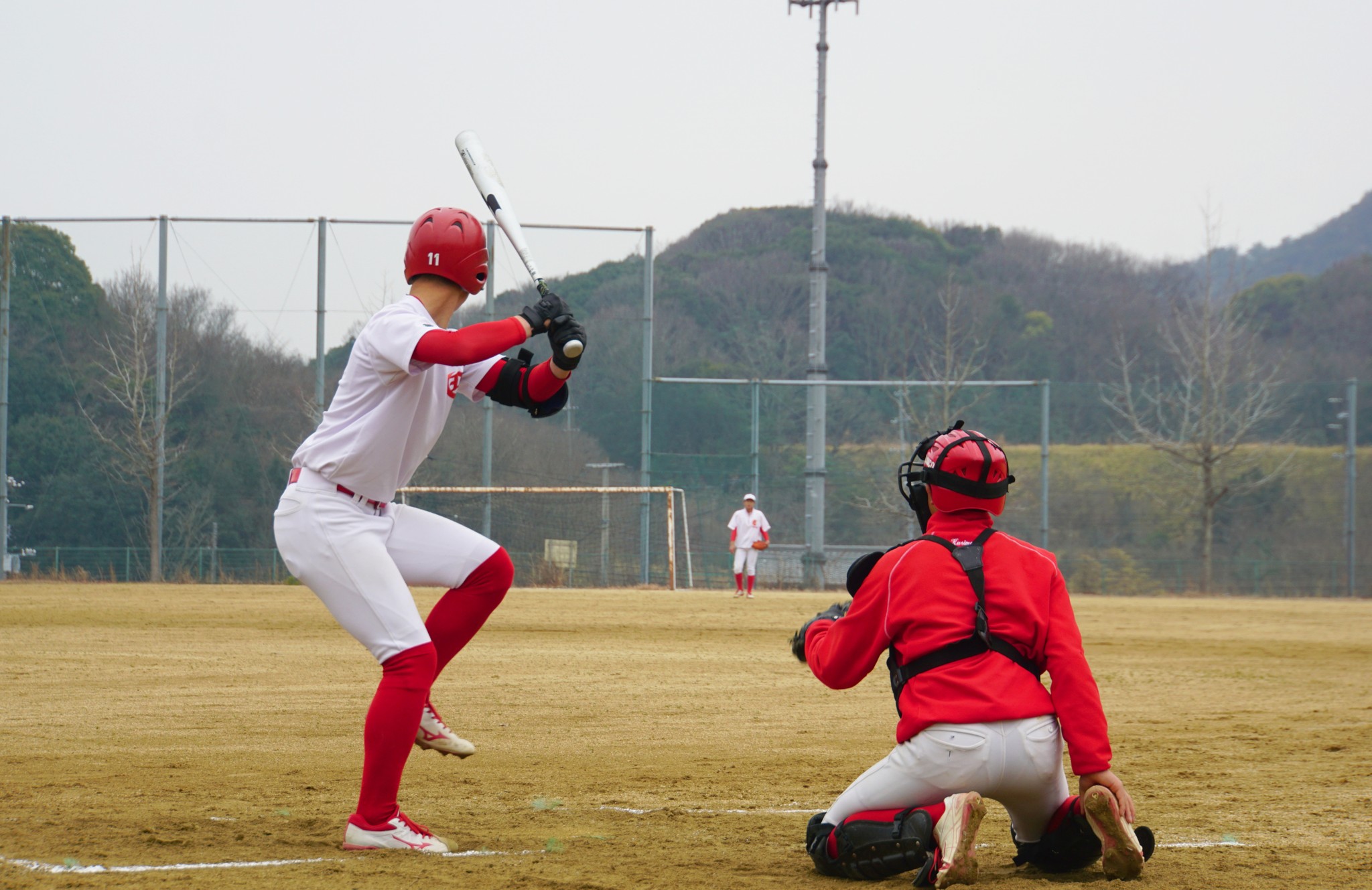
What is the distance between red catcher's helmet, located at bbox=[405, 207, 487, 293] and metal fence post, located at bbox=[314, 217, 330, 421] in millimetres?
21376

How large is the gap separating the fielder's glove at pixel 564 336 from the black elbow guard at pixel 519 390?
0.81 feet

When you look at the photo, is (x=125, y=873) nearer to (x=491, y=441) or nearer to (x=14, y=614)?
(x=14, y=614)

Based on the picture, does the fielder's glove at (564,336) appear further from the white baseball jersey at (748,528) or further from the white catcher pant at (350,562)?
→ the white baseball jersey at (748,528)

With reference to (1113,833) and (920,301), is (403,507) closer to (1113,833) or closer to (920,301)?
(1113,833)

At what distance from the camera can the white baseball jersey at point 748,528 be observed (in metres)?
22.5

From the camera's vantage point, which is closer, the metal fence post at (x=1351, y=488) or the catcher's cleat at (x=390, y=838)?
the catcher's cleat at (x=390, y=838)

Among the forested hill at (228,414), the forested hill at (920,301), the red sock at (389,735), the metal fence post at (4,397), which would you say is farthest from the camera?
the forested hill at (920,301)

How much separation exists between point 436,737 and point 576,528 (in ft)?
70.1

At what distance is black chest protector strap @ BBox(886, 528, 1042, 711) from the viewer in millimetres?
3631

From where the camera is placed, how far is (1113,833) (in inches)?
138

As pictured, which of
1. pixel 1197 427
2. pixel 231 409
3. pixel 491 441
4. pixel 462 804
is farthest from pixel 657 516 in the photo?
pixel 462 804

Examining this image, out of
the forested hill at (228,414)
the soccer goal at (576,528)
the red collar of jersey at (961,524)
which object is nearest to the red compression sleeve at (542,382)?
the red collar of jersey at (961,524)

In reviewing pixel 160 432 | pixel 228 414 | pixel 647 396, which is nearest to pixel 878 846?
pixel 647 396

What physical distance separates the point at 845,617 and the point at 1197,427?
28.5 meters
